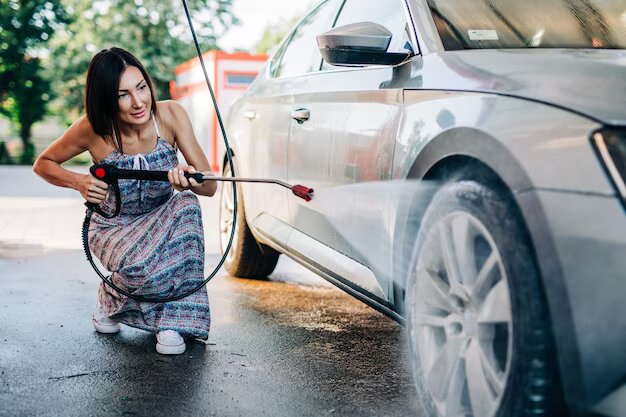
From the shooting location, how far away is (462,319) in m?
2.49

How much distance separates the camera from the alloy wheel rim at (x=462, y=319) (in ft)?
7.59

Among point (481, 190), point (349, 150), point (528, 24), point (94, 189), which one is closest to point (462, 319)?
point (481, 190)

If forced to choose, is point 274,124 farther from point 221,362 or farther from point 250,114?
point 221,362

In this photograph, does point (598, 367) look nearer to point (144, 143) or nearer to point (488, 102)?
point (488, 102)

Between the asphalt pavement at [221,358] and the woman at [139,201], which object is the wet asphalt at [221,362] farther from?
the woman at [139,201]

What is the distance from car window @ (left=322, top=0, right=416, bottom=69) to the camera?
3.34 meters

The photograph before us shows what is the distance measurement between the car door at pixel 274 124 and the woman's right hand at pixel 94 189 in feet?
2.95

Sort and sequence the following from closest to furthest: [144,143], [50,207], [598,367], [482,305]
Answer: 1. [598,367]
2. [482,305]
3. [144,143]
4. [50,207]

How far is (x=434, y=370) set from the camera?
2635mm

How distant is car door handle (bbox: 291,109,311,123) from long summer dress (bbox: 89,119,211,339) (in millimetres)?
604

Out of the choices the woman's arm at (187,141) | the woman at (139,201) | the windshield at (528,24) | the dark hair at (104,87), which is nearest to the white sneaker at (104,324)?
the woman at (139,201)

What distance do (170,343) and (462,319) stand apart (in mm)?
1784

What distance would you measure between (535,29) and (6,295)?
3.49 meters

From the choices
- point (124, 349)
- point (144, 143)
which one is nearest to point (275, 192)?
point (144, 143)
